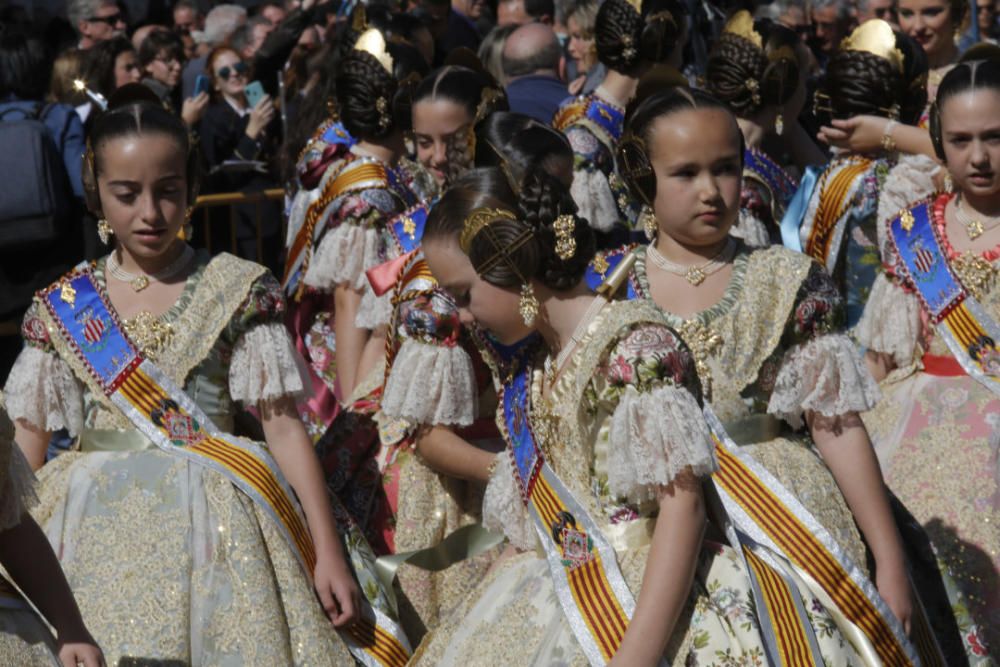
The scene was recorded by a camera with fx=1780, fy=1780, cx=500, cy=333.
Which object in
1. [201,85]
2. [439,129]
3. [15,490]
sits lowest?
[15,490]

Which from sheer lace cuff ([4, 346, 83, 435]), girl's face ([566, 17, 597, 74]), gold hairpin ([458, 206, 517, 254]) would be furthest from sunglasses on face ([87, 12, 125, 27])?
gold hairpin ([458, 206, 517, 254])

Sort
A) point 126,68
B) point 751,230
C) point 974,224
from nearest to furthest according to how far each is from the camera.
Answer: point 974,224
point 751,230
point 126,68

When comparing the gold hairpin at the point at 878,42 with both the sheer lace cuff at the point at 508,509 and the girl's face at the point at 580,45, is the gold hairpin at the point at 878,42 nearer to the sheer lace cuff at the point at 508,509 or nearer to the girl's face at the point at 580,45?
the girl's face at the point at 580,45

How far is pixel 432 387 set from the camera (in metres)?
4.81

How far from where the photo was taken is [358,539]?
4836mm

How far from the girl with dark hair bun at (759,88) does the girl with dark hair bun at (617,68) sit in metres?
0.37

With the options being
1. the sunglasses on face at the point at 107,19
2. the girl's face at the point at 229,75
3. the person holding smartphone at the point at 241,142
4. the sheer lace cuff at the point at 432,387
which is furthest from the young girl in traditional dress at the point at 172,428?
the sunglasses on face at the point at 107,19

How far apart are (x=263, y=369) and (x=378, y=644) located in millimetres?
774

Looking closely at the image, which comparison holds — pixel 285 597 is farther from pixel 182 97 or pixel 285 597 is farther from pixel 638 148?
pixel 182 97

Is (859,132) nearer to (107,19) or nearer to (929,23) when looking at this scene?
(929,23)

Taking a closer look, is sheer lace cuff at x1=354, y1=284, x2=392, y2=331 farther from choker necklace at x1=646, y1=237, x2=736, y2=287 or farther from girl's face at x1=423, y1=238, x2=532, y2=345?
girl's face at x1=423, y1=238, x2=532, y2=345

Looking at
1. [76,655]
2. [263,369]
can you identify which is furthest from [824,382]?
[76,655]

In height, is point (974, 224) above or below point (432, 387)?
above

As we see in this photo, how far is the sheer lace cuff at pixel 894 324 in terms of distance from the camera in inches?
204
